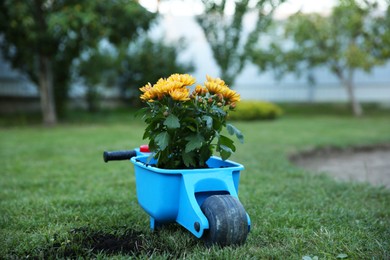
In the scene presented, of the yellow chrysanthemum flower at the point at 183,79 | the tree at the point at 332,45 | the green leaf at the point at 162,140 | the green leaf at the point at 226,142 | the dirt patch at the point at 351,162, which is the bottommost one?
the dirt patch at the point at 351,162

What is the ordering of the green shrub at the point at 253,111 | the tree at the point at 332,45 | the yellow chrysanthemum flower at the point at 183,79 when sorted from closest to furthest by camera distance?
1. the yellow chrysanthemum flower at the point at 183,79
2. the green shrub at the point at 253,111
3. the tree at the point at 332,45

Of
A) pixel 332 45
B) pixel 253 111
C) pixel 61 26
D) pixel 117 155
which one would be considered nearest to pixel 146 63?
pixel 253 111

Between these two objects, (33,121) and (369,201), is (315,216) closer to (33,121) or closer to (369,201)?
(369,201)

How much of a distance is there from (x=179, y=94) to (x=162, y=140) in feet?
0.85

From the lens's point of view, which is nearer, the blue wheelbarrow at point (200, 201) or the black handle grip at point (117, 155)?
the blue wheelbarrow at point (200, 201)

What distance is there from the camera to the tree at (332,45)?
12391mm

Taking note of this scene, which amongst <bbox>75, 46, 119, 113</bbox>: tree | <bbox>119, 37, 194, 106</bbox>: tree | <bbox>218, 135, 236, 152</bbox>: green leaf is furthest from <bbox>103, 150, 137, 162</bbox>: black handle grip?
<bbox>119, 37, 194, 106</bbox>: tree

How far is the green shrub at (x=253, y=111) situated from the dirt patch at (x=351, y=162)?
5.19 meters

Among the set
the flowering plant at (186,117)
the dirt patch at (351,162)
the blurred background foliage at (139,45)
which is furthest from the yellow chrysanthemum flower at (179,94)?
the blurred background foliage at (139,45)

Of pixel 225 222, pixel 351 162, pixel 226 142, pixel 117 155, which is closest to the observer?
pixel 225 222

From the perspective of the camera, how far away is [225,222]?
2111mm

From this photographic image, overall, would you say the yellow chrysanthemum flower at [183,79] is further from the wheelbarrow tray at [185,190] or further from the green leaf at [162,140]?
the wheelbarrow tray at [185,190]

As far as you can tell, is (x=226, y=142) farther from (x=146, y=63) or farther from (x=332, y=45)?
(x=146, y=63)

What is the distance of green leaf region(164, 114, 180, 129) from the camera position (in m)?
2.26
